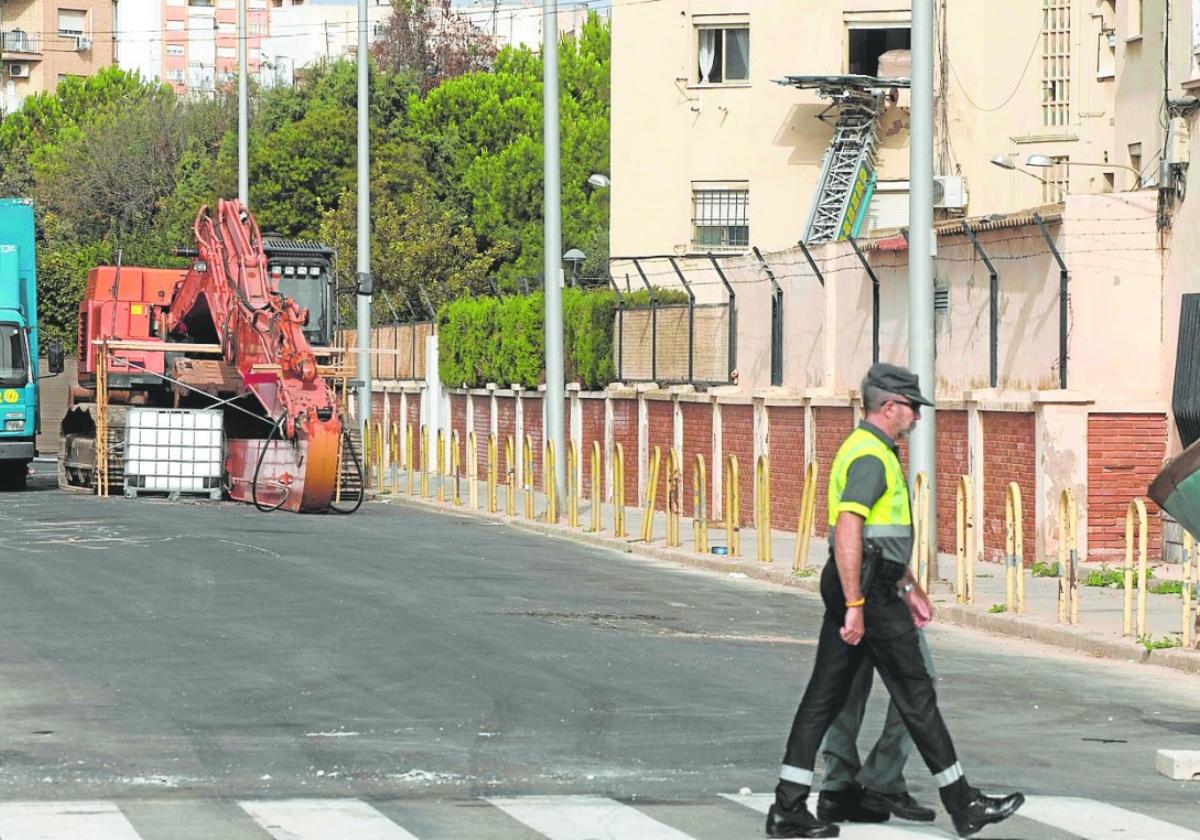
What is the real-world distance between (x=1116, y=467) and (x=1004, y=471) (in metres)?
1.32

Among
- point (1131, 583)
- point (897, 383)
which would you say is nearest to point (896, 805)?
point (897, 383)

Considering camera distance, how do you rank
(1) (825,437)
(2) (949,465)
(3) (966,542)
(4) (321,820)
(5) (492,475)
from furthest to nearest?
1. (5) (492,475)
2. (1) (825,437)
3. (2) (949,465)
4. (3) (966,542)
5. (4) (321,820)

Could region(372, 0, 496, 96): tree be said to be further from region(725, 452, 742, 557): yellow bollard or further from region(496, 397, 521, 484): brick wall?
region(725, 452, 742, 557): yellow bollard

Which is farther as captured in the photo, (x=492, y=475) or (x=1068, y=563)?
(x=492, y=475)

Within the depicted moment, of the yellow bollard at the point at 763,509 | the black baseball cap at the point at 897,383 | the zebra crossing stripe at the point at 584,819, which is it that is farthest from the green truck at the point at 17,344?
the black baseball cap at the point at 897,383

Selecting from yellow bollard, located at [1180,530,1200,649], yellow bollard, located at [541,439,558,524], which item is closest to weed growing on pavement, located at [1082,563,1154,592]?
yellow bollard, located at [1180,530,1200,649]

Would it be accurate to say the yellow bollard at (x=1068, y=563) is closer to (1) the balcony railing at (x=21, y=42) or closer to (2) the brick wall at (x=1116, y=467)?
(2) the brick wall at (x=1116, y=467)

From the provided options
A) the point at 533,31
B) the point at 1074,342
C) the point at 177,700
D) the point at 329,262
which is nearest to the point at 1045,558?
the point at 1074,342

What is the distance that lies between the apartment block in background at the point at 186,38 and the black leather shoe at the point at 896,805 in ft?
396

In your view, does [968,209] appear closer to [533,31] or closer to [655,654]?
[655,654]

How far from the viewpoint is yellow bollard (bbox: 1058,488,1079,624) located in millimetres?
16812

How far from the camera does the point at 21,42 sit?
373 feet

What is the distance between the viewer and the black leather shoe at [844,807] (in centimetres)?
909

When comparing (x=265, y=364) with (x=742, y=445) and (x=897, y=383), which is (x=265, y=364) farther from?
(x=897, y=383)
